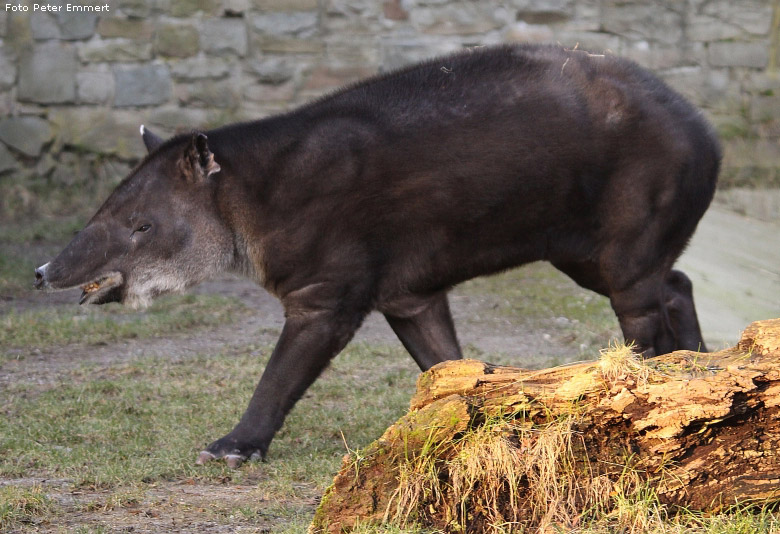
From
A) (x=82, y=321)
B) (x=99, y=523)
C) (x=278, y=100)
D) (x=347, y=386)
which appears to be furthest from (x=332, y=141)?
(x=278, y=100)

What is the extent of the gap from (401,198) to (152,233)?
1.15 meters

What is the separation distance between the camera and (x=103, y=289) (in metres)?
5.08

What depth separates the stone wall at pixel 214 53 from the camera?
1032 cm

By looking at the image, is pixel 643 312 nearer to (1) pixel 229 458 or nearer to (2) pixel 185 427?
(1) pixel 229 458

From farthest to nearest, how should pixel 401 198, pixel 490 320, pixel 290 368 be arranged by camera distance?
1. pixel 490 320
2. pixel 401 198
3. pixel 290 368

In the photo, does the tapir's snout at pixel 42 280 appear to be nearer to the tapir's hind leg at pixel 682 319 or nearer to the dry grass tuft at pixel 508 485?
the dry grass tuft at pixel 508 485

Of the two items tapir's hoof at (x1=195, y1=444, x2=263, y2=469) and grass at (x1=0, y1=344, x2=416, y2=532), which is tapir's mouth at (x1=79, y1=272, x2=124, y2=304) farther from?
tapir's hoof at (x1=195, y1=444, x2=263, y2=469)

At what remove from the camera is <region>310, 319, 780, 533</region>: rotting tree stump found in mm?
3451

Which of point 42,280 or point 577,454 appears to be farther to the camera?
point 42,280

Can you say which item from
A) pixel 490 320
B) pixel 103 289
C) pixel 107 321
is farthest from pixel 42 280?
pixel 490 320

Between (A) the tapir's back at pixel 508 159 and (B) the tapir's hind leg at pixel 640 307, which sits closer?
(A) the tapir's back at pixel 508 159

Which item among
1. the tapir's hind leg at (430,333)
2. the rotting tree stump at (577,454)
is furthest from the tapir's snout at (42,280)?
the rotting tree stump at (577,454)

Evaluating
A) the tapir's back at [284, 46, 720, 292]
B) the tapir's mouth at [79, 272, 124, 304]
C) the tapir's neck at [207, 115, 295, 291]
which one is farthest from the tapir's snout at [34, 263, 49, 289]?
the tapir's back at [284, 46, 720, 292]

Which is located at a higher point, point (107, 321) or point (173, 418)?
point (173, 418)
